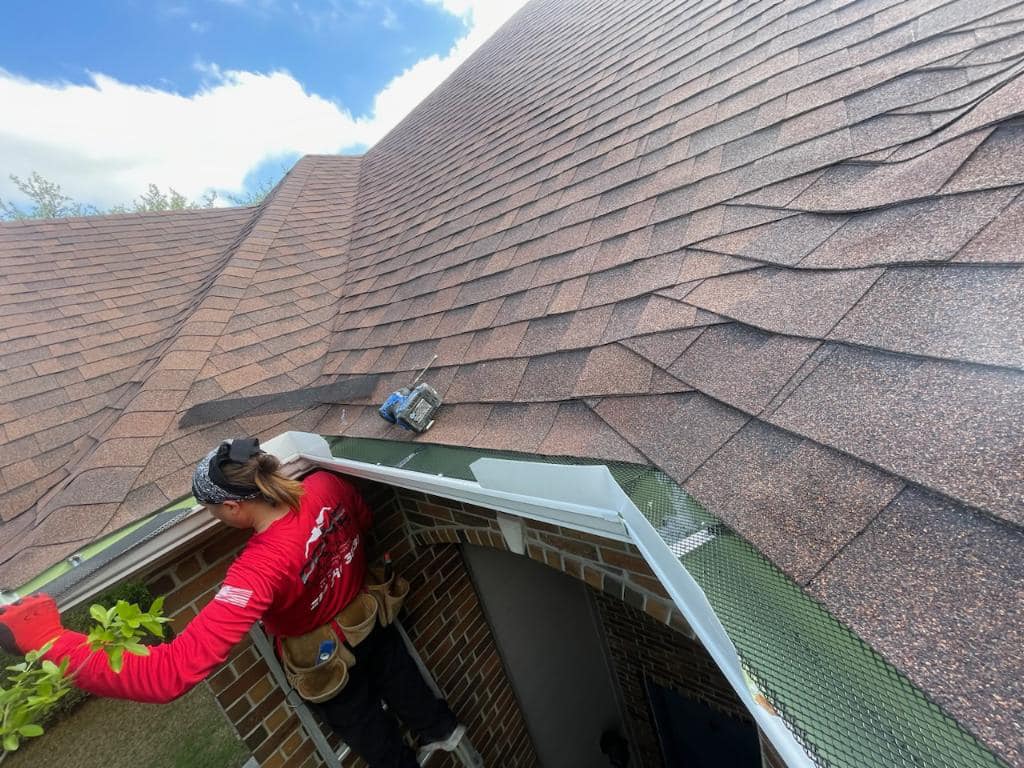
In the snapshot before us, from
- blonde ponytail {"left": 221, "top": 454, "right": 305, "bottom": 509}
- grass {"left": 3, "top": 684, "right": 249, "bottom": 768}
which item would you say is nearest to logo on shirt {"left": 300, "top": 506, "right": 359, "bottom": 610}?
blonde ponytail {"left": 221, "top": 454, "right": 305, "bottom": 509}

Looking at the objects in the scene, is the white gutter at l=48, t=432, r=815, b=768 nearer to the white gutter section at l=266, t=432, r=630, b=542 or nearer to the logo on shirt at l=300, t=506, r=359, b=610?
the white gutter section at l=266, t=432, r=630, b=542

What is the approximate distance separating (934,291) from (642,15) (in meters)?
4.99

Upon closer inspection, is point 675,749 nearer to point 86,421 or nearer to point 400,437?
point 400,437

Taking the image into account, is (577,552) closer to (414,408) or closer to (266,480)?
(414,408)

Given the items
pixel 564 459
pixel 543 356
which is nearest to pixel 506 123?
pixel 543 356

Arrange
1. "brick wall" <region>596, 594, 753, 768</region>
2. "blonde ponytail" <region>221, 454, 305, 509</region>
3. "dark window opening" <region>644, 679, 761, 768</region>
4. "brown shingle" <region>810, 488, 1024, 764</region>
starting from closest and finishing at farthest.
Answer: "brown shingle" <region>810, 488, 1024, 764</region>, "blonde ponytail" <region>221, 454, 305, 509</region>, "brick wall" <region>596, 594, 753, 768</region>, "dark window opening" <region>644, 679, 761, 768</region>

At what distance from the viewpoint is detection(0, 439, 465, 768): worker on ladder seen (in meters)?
1.57

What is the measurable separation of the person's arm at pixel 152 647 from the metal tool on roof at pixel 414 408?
91 cm

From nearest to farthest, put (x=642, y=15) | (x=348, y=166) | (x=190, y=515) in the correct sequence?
(x=190, y=515) < (x=642, y=15) < (x=348, y=166)

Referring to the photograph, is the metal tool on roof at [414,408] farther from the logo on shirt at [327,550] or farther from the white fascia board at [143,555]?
the white fascia board at [143,555]

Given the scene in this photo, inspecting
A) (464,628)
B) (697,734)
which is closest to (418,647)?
(464,628)

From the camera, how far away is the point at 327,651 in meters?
2.32

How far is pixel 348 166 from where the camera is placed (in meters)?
8.38

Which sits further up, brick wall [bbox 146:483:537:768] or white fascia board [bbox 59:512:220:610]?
white fascia board [bbox 59:512:220:610]
